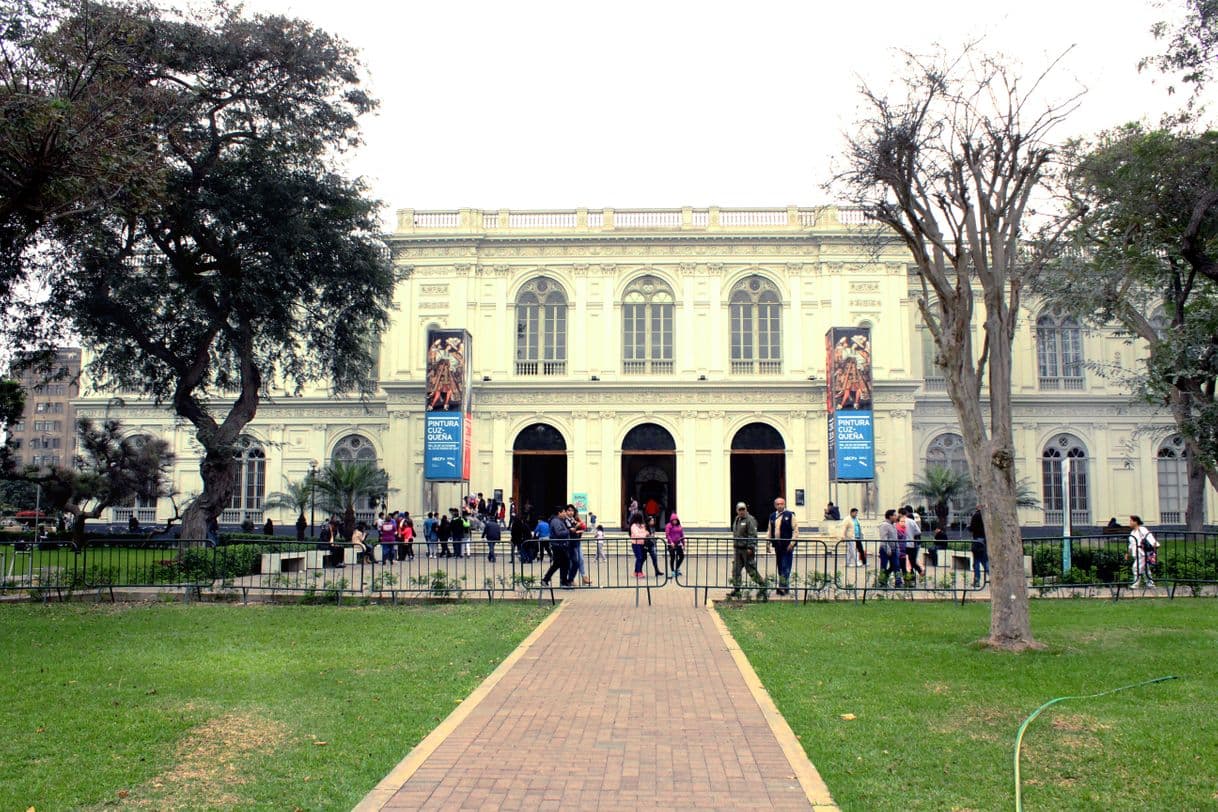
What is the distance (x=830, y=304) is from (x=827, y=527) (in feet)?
32.8

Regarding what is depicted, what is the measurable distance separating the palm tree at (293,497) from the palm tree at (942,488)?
2224 cm

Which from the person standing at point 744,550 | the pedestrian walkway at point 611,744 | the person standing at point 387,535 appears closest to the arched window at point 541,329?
the person standing at point 387,535

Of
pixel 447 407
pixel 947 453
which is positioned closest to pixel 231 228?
pixel 447 407

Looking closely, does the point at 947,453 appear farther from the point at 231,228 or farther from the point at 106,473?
the point at 106,473

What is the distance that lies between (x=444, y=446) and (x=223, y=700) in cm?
2609

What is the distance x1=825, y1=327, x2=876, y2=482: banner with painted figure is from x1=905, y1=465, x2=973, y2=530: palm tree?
240 centimetres

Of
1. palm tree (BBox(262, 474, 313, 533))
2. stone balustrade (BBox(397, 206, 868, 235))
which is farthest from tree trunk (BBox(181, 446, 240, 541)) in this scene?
stone balustrade (BBox(397, 206, 868, 235))

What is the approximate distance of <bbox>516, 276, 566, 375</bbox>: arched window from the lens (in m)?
41.0

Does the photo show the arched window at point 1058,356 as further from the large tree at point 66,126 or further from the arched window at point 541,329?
the large tree at point 66,126

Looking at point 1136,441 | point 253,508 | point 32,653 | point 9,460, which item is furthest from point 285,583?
point 1136,441

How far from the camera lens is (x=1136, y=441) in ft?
136

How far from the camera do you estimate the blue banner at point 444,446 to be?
34312mm

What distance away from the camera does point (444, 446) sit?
34.6m

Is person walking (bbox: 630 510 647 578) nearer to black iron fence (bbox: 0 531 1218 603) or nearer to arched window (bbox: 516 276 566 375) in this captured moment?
black iron fence (bbox: 0 531 1218 603)
